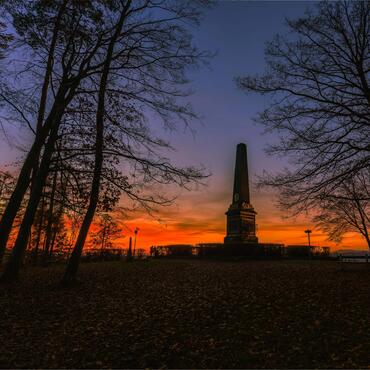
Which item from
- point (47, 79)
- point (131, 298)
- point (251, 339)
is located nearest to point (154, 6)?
point (47, 79)

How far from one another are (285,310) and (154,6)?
12148 millimetres

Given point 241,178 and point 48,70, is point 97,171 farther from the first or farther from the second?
point 241,178

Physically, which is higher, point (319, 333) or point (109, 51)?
point (109, 51)

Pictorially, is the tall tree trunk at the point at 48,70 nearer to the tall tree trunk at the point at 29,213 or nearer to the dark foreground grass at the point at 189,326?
the tall tree trunk at the point at 29,213

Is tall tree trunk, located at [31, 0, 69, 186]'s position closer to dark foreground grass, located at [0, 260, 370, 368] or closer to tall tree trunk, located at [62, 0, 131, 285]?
tall tree trunk, located at [62, 0, 131, 285]

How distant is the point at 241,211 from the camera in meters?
32.4

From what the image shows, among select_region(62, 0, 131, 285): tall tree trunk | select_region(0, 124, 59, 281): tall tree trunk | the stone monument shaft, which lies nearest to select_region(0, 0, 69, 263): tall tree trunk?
select_region(0, 124, 59, 281): tall tree trunk

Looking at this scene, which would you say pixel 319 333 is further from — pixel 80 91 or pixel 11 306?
pixel 80 91

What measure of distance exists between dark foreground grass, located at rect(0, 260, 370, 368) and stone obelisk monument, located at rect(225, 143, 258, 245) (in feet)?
64.7

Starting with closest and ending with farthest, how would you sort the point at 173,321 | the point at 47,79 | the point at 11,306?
the point at 173,321, the point at 11,306, the point at 47,79

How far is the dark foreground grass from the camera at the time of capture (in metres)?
5.89

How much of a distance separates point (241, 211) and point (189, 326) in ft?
83.2

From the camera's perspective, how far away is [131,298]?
11.2 meters

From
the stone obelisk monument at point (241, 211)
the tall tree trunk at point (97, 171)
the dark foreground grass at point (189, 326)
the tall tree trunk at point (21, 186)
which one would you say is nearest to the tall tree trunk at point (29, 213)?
the dark foreground grass at point (189, 326)
